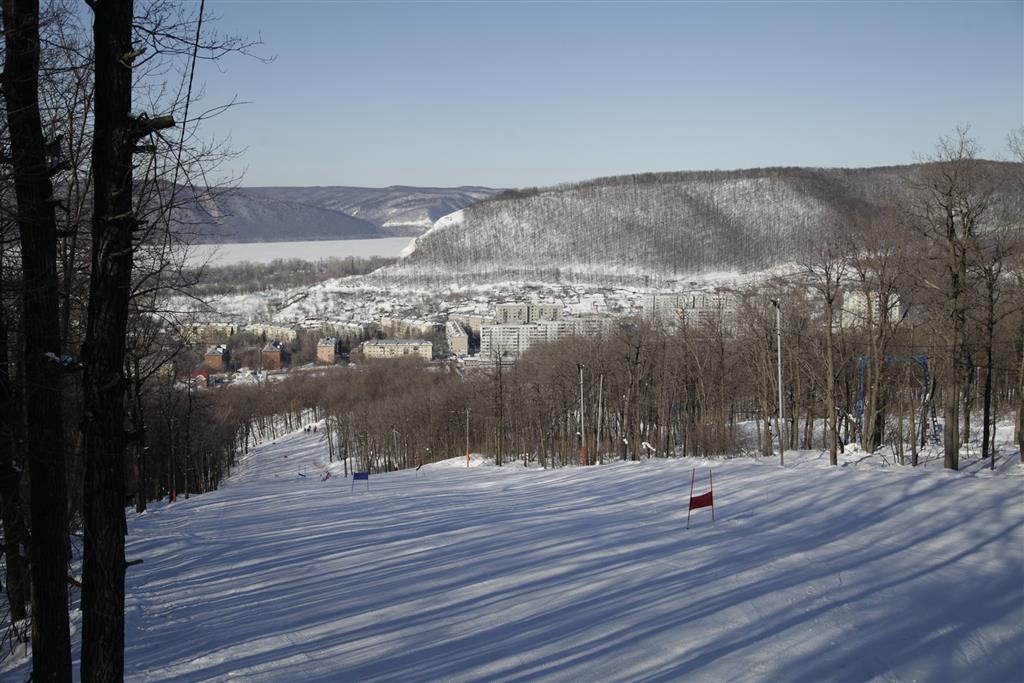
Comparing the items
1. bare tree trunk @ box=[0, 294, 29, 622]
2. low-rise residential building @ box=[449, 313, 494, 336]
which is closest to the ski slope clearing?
bare tree trunk @ box=[0, 294, 29, 622]

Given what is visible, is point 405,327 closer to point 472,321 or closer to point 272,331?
point 472,321

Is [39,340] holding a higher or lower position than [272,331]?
higher

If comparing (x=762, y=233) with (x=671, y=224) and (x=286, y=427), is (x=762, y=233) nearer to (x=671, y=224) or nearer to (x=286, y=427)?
(x=671, y=224)

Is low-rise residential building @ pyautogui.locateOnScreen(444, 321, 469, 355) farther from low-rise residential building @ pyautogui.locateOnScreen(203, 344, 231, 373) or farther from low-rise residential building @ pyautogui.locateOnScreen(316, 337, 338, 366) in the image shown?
low-rise residential building @ pyautogui.locateOnScreen(203, 344, 231, 373)

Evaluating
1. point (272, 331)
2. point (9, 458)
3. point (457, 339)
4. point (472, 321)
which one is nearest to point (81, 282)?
point (9, 458)

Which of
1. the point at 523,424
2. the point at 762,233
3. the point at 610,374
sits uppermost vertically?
the point at 762,233

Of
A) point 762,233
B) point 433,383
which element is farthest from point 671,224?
point 433,383
